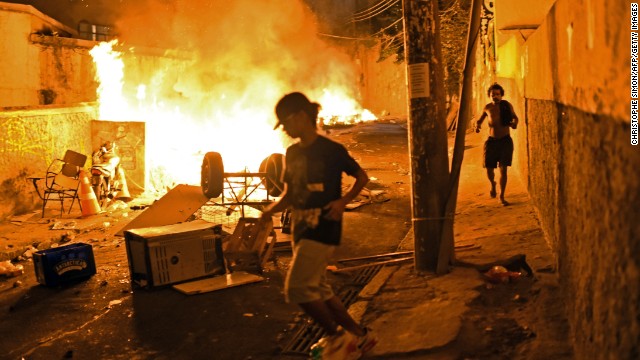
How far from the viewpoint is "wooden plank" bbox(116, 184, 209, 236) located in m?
9.16

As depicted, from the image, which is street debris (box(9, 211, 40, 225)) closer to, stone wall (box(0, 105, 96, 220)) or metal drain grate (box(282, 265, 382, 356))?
Answer: stone wall (box(0, 105, 96, 220))

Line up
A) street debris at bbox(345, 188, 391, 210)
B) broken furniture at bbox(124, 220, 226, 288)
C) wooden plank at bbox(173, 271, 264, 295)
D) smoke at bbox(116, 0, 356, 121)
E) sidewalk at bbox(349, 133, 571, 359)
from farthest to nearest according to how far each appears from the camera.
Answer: smoke at bbox(116, 0, 356, 121), street debris at bbox(345, 188, 391, 210), broken furniture at bbox(124, 220, 226, 288), wooden plank at bbox(173, 271, 264, 295), sidewalk at bbox(349, 133, 571, 359)

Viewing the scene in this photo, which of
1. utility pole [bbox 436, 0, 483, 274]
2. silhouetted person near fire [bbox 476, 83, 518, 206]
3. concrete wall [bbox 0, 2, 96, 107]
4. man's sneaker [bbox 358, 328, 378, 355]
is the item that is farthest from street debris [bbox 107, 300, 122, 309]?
concrete wall [bbox 0, 2, 96, 107]

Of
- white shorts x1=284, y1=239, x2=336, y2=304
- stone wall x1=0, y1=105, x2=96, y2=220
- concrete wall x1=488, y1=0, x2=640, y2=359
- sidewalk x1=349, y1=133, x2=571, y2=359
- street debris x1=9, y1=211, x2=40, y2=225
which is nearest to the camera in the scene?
concrete wall x1=488, y1=0, x2=640, y2=359

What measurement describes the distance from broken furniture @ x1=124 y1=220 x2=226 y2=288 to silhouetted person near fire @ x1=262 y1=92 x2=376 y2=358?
2.95 m

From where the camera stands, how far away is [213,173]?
26.0 feet

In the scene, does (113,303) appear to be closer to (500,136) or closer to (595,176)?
(595,176)

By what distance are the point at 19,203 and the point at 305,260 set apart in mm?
10183

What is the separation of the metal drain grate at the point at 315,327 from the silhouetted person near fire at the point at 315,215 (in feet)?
2.70

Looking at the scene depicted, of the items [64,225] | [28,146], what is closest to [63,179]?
[28,146]

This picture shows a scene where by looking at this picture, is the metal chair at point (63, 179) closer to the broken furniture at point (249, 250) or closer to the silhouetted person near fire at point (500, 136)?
the broken furniture at point (249, 250)

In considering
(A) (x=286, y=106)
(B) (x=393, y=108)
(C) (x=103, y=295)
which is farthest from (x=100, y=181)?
(B) (x=393, y=108)

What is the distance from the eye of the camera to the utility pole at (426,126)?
235 inches

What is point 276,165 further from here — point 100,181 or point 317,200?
point 100,181
